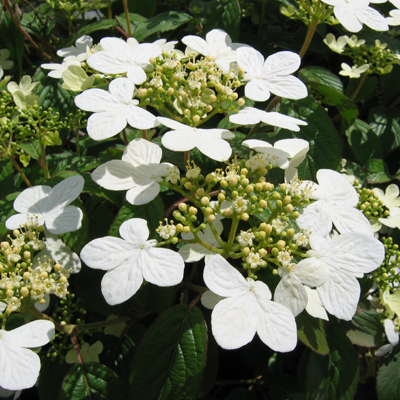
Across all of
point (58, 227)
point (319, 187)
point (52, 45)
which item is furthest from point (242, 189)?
point (52, 45)

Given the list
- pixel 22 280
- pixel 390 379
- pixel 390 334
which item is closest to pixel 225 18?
pixel 22 280

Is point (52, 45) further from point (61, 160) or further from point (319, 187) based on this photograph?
point (319, 187)

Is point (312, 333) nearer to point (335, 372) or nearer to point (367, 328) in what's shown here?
point (335, 372)

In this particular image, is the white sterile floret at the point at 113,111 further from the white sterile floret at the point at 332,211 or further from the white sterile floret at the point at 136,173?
the white sterile floret at the point at 332,211

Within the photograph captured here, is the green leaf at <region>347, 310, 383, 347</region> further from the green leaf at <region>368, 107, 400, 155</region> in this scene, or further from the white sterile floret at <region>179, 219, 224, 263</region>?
the green leaf at <region>368, 107, 400, 155</region>

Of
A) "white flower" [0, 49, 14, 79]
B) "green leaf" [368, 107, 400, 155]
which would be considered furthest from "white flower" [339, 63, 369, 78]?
"white flower" [0, 49, 14, 79]

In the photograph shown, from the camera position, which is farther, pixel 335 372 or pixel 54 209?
pixel 335 372
